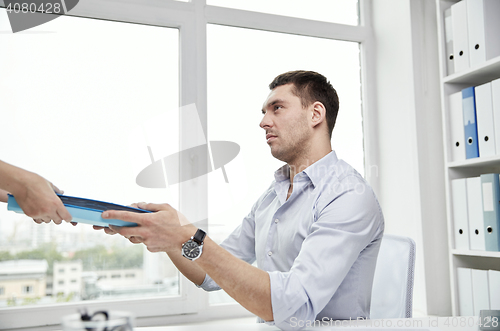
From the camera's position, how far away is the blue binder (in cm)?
177

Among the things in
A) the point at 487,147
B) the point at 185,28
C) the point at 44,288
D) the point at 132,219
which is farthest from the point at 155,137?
the point at 487,147

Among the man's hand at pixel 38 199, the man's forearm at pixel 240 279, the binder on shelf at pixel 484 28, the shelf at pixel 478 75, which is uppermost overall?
the binder on shelf at pixel 484 28

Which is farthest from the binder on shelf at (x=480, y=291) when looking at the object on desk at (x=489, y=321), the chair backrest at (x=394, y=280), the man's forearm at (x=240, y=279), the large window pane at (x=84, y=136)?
the large window pane at (x=84, y=136)

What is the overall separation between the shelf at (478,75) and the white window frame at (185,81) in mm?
813

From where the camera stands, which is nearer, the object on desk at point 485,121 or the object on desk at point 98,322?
the object on desk at point 98,322

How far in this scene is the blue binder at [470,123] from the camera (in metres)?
1.77

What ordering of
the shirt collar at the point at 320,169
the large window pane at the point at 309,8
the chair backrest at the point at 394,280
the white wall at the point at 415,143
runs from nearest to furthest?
the chair backrest at the point at 394,280 < the shirt collar at the point at 320,169 < the white wall at the point at 415,143 < the large window pane at the point at 309,8

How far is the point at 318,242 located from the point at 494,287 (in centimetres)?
109

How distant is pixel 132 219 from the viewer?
0.87m

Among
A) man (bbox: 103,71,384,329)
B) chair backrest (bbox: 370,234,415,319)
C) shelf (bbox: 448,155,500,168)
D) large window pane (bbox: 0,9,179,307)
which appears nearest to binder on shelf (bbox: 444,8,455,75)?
shelf (bbox: 448,155,500,168)

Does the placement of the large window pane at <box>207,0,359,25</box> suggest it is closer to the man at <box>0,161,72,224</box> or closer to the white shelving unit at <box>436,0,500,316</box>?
the white shelving unit at <box>436,0,500,316</box>

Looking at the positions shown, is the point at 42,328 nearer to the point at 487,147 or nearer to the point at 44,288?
the point at 44,288

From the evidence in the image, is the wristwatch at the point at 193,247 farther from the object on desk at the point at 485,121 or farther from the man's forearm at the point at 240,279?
the object on desk at the point at 485,121

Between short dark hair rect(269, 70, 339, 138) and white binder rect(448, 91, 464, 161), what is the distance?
73 cm
